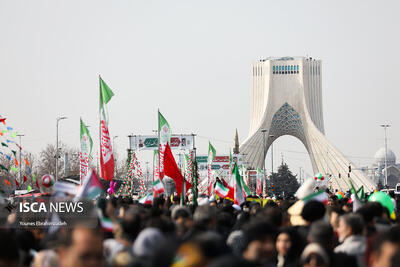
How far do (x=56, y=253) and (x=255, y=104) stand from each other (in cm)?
9373

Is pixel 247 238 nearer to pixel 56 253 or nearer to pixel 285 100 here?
pixel 56 253

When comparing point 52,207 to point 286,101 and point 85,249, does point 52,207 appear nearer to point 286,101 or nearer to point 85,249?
point 85,249

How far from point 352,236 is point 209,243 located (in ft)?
10.00

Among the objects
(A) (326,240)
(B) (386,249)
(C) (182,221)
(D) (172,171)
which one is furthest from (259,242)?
(D) (172,171)

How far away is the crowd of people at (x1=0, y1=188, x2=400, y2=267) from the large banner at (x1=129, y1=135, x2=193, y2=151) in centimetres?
4201

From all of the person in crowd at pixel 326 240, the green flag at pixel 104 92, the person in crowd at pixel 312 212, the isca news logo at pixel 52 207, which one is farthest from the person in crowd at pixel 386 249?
the green flag at pixel 104 92

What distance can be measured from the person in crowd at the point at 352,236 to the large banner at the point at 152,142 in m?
44.0

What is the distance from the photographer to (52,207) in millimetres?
9391

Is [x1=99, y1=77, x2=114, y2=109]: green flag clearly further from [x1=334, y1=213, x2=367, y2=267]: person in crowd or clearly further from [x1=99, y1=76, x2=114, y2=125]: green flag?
[x1=334, y1=213, x2=367, y2=267]: person in crowd

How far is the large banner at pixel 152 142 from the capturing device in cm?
5141

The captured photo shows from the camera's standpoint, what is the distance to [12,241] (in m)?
5.06

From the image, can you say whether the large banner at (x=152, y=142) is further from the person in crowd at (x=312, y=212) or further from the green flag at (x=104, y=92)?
the person in crowd at (x=312, y=212)

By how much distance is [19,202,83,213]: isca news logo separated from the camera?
8836mm

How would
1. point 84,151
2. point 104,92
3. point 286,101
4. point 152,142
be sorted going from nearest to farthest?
point 104,92, point 84,151, point 152,142, point 286,101
